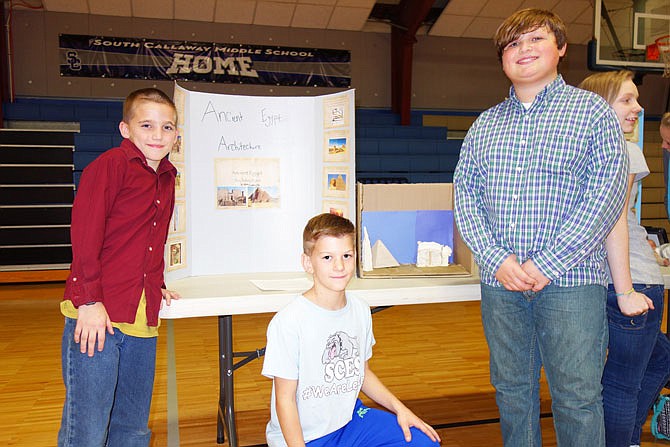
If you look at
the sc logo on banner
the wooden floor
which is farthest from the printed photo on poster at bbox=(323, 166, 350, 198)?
the sc logo on banner

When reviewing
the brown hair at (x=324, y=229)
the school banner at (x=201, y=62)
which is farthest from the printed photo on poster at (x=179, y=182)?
the school banner at (x=201, y=62)

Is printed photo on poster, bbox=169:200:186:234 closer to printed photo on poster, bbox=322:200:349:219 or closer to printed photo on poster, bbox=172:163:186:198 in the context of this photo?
printed photo on poster, bbox=172:163:186:198

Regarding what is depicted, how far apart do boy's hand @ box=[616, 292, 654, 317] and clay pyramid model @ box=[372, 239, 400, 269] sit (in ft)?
2.44

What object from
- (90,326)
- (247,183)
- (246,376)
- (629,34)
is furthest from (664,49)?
(90,326)

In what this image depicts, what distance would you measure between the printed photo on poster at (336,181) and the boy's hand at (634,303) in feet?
2.94

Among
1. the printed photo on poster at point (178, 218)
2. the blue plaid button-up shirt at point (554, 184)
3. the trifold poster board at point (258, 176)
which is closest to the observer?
the blue plaid button-up shirt at point (554, 184)

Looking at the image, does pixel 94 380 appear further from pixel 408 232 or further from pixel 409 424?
pixel 408 232

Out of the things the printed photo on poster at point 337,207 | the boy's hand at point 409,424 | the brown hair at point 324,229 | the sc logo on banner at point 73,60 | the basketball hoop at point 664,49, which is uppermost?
the sc logo on banner at point 73,60

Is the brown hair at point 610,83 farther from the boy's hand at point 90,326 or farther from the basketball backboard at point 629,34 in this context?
the basketball backboard at point 629,34

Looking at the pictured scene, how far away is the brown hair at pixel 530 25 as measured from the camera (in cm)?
137

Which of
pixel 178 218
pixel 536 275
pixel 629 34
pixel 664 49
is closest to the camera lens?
pixel 536 275

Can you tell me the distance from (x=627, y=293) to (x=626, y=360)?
0.25 metres

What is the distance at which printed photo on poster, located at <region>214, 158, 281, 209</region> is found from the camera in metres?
1.98

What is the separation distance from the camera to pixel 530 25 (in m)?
1.37
